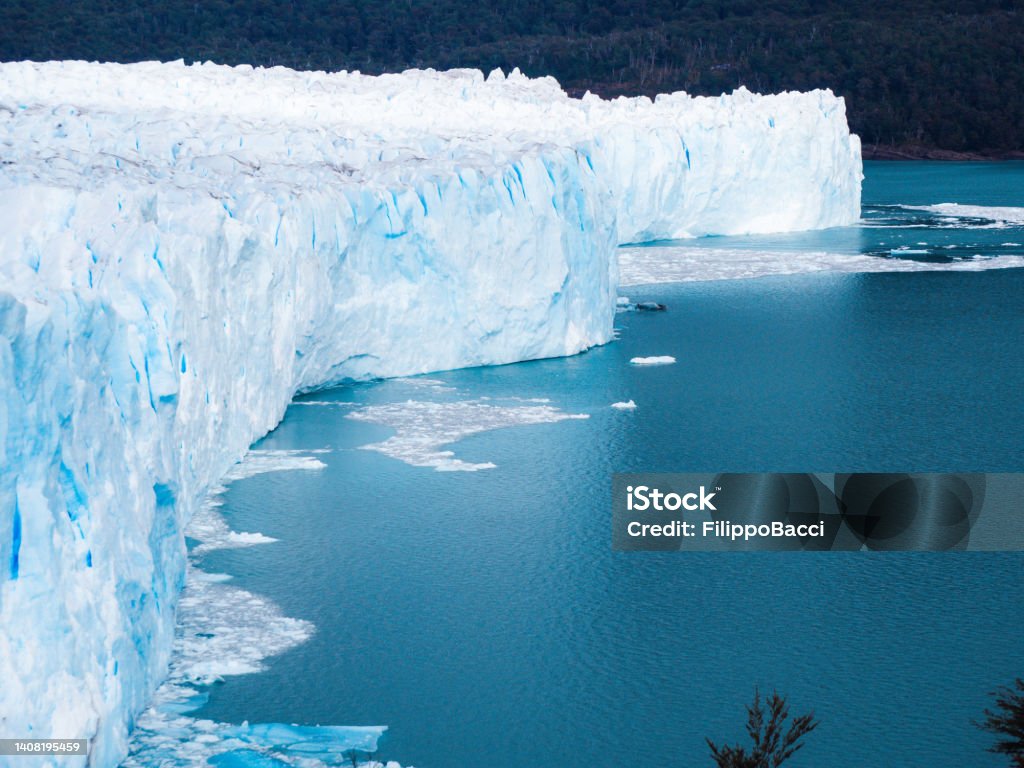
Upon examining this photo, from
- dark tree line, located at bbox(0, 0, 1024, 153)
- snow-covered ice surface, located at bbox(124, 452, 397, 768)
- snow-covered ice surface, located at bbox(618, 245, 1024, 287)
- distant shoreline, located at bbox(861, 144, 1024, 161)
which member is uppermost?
dark tree line, located at bbox(0, 0, 1024, 153)

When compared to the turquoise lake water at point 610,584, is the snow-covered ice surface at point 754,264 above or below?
above

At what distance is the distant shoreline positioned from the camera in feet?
165

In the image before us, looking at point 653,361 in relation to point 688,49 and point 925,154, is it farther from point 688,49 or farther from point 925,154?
point 688,49

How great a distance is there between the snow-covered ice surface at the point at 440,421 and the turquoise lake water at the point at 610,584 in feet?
0.24

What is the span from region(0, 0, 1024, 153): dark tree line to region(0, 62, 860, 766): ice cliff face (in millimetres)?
24669

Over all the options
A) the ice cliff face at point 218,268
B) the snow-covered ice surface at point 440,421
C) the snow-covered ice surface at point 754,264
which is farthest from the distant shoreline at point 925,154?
the snow-covered ice surface at point 440,421

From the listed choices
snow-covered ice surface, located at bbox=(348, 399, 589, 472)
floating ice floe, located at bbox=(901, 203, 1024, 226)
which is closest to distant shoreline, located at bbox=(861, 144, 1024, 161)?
floating ice floe, located at bbox=(901, 203, 1024, 226)

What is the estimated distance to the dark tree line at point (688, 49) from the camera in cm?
4717

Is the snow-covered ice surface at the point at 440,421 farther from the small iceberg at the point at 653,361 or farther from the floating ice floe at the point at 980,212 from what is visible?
the floating ice floe at the point at 980,212

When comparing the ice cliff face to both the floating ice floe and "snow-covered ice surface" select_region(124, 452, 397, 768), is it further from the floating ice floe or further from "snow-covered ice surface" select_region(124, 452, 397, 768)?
the floating ice floe

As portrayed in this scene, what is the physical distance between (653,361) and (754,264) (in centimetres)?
836

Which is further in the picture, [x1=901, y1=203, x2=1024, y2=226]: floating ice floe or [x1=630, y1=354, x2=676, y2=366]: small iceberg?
[x1=901, y1=203, x2=1024, y2=226]: floating ice floe

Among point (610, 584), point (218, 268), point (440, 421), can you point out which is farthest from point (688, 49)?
point (610, 584)

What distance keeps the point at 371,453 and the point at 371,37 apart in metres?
43.7
